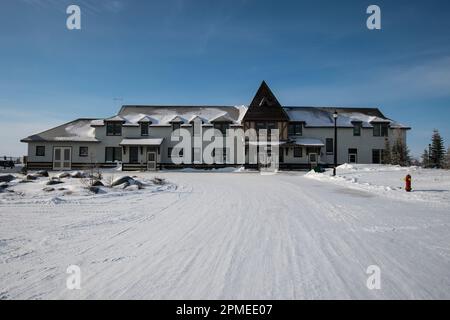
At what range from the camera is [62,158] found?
35812 millimetres

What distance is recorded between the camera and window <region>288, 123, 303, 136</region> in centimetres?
3819

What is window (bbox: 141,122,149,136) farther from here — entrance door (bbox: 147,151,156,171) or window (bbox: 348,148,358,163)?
window (bbox: 348,148,358,163)

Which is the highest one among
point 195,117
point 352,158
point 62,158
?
point 195,117

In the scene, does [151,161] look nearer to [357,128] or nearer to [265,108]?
[265,108]

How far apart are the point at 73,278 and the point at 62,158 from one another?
37656 mm

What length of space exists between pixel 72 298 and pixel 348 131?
132 ft

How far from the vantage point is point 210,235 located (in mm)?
5613

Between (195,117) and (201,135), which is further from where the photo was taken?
(195,117)

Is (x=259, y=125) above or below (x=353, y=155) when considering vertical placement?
above

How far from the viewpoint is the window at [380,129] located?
3797cm

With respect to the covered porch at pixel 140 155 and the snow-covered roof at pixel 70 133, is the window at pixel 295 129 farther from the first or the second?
the snow-covered roof at pixel 70 133

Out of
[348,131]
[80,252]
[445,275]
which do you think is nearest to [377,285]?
[445,275]

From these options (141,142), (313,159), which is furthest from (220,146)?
(313,159)

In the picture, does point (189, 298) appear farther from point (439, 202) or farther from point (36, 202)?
point (439, 202)
